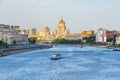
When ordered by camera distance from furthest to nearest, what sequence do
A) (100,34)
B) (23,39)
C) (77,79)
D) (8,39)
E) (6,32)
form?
(100,34), (23,39), (6,32), (8,39), (77,79)

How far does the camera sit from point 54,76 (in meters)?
33.9

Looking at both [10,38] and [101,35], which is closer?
[10,38]

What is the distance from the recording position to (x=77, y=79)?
105ft

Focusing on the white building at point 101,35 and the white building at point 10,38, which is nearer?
the white building at point 10,38

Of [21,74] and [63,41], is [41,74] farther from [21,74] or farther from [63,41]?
[63,41]

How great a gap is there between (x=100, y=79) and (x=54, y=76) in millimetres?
3595

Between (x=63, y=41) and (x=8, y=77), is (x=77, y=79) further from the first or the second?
(x=63, y=41)

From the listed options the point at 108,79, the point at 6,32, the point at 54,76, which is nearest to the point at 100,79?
the point at 108,79

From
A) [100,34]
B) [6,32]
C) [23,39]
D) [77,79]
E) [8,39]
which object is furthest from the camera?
[100,34]

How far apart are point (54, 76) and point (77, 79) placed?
241 centimetres

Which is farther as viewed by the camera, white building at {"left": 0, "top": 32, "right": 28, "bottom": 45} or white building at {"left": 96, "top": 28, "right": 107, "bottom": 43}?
white building at {"left": 96, "top": 28, "right": 107, "bottom": 43}

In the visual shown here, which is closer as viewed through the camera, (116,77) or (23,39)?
(116,77)

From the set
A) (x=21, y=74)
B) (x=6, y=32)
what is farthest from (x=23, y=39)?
(x=21, y=74)

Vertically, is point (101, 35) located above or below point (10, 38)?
above
